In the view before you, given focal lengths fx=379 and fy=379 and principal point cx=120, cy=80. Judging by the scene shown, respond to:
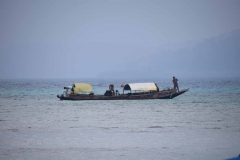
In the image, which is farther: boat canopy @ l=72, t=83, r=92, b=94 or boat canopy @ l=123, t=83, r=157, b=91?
boat canopy @ l=72, t=83, r=92, b=94

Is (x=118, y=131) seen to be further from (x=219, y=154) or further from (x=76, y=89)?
(x=76, y=89)

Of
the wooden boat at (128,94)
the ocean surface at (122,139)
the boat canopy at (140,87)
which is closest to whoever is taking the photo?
the ocean surface at (122,139)

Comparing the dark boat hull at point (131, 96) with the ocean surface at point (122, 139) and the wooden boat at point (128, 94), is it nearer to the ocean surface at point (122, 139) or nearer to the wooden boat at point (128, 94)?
the wooden boat at point (128, 94)

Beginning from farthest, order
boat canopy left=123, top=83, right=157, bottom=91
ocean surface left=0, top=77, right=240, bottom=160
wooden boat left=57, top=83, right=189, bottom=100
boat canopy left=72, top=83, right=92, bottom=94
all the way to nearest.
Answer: boat canopy left=72, top=83, right=92, bottom=94
wooden boat left=57, top=83, right=189, bottom=100
boat canopy left=123, top=83, right=157, bottom=91
ocean surface left=0, top=77, right=240, bottom=160

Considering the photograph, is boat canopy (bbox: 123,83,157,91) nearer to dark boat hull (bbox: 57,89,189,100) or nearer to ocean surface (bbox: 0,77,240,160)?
dark boat hull (bbox: 57,89,189,100)

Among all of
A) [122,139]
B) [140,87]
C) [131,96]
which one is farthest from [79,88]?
[122,139]

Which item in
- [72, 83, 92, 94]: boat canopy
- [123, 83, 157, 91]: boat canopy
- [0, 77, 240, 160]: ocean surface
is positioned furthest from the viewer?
[72, 83, 92, 94]: boat canopy

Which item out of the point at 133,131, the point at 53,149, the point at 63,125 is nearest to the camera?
the point at 53,149

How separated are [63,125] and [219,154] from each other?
523 inches

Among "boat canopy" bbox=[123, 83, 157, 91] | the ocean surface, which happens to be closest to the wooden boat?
"boat canopy" bbox=[123, 83, 157, 91]

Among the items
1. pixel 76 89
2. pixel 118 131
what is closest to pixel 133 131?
pixel 118 131

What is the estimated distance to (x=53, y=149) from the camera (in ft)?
57.6

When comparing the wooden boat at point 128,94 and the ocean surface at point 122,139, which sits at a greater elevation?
the wooden boat at point 128,94

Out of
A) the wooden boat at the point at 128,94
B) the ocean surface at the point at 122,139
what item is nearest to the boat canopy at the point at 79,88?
the wooden boat at the point at 128,94
